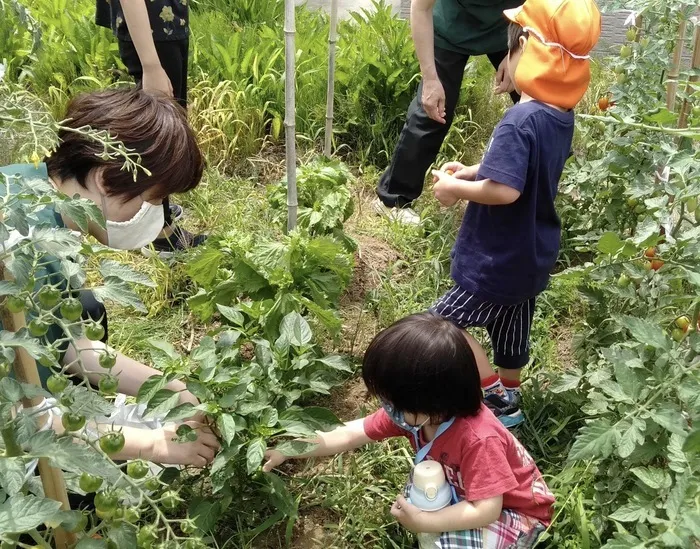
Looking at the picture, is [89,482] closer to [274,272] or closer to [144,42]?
[274,272]

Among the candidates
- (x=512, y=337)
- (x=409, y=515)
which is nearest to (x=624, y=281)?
(x=512, y=337)

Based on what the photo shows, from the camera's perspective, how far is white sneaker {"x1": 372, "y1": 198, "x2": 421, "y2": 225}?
3262 mm

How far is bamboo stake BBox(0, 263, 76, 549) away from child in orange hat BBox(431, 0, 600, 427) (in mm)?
1145

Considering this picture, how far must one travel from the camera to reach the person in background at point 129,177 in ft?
5.60

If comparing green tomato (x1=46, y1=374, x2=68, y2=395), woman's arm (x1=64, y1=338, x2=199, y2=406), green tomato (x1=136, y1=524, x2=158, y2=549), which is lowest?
woman's arm (x1=64, y1=338, x2=199, y2=406)

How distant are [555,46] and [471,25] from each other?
1.06 meters

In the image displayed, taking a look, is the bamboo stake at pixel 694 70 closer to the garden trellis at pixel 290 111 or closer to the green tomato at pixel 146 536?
the garden trellis at pixel 290 111

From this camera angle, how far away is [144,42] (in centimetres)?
264

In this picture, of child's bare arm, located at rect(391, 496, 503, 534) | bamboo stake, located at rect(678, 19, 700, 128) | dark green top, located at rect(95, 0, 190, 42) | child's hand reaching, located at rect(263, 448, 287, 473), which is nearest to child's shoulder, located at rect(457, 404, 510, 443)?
child's bare arm, located at rect(391, 496, 503, 534)

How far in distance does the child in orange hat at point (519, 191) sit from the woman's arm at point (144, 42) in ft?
3.71

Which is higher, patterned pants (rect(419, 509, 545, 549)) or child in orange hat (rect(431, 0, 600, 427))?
child in orange hat (rect(431, 0, 600, 427))

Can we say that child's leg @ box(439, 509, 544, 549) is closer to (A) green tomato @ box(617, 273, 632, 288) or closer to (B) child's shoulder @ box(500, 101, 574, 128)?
(A) green tomato @ box(617, 273, 632, 288)

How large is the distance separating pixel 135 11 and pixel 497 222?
1.42 metres

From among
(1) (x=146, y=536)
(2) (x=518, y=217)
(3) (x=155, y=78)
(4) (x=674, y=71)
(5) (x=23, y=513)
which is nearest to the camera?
(5) (x=23, y=513)
